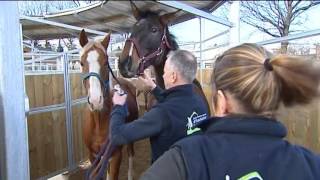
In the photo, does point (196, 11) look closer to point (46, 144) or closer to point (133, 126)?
point (133, 126)

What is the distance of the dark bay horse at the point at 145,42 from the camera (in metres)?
1.13

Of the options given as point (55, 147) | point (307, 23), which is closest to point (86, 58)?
point (307, 23)

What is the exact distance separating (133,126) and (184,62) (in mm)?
369

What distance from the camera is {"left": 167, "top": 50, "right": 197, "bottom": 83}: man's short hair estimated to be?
1.57 m

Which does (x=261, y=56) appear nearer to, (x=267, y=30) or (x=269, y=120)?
(x=269, y=120)

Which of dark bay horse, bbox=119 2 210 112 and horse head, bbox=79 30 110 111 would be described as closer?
dark bay horse, bbox=119 2 210 112

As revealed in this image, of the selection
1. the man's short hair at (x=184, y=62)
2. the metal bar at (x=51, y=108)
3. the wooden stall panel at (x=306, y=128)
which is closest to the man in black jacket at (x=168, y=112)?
the man's short hair at (x=184, y=62)

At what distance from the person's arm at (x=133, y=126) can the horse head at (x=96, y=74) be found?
0.10 m

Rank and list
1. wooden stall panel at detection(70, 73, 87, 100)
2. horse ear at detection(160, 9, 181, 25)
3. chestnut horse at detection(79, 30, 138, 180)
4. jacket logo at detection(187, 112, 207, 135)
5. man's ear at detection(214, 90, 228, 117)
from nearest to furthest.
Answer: man's ear at detection(214, 90, 228, 117)
horse ear at detection(160, 9, 181, 25)
chestnut horse at detection(79, 30, 138, 180)
jacket logo at detection(187, 112, 207, 135)
wooden stall panel at detection(70, 73, 87, 100)

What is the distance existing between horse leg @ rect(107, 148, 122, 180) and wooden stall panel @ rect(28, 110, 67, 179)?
40cm

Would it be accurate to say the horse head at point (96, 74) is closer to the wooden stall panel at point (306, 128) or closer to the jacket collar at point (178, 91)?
the jacket collar at point (178, 91)

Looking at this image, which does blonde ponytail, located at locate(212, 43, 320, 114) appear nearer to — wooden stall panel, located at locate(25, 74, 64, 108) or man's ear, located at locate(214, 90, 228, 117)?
man's ear, located at locate(214, 90, 228, 117)

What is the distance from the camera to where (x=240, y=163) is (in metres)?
0.89

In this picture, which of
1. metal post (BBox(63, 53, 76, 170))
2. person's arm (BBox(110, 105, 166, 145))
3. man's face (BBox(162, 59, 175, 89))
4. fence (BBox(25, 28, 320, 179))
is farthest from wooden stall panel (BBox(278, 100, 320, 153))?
metal post (BBox(63, 53, 76, 170))
